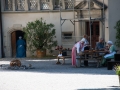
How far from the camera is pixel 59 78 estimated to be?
23.0 m

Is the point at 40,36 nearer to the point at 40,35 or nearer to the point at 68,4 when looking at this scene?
the point at 40,35

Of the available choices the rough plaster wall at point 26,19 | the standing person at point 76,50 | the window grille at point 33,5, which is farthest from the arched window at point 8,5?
the standing person at point 76,50

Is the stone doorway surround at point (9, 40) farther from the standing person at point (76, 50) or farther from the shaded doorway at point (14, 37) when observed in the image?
the standing person at point (76, 50)

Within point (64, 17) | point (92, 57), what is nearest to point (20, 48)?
point (64, 17)

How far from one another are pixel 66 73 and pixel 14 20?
14458 millimetres

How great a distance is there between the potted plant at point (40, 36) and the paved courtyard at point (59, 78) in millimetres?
7215

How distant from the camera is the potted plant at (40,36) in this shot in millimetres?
36719

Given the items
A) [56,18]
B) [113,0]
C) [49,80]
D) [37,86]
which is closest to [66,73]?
[49,80]

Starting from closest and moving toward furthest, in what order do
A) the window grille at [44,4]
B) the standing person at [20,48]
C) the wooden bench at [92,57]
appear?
the wooden bench at [92,57]
the window grille at [44,4]
the standing person at [20,48]

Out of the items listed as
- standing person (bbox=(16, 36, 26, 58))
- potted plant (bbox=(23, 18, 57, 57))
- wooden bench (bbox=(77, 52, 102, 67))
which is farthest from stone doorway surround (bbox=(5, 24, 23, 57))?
wooden bench (bbox=(77, 52, 102, 67))

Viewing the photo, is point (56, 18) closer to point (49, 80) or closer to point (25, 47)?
point (25, 47)

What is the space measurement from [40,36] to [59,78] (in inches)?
549

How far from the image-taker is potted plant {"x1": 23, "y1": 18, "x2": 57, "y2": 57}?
36.7 m

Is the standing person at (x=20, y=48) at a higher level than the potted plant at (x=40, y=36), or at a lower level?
lower
